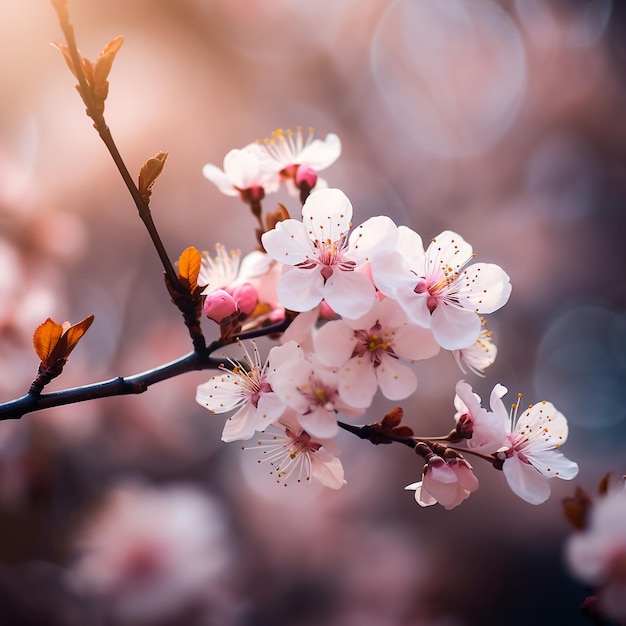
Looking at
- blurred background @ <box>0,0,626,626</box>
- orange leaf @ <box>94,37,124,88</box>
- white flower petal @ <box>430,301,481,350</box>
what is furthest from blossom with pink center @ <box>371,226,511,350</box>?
blurred background @ <box>0,0,626,626</box>

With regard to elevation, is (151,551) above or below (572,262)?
below

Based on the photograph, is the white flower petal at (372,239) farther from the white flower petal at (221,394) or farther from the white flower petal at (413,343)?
the white flower petal at (221,394)

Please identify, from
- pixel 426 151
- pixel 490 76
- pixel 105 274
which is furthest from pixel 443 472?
pixel 490 76

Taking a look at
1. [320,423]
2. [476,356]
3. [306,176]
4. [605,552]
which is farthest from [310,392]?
[605,552]

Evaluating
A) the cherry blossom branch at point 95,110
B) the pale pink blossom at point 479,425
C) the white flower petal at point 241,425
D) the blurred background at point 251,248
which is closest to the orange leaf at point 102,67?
the cherry blossom branch at point 95,110

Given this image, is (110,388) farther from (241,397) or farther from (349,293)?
(349,293)

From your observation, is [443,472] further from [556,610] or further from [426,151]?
[426,151]

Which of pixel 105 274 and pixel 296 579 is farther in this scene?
pixel 105 274
